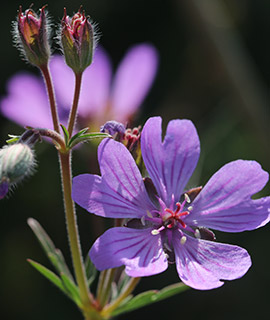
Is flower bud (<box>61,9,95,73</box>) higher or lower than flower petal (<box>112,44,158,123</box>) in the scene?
higher

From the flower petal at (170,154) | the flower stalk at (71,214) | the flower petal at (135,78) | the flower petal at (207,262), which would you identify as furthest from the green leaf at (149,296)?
the flower petal at (135,78)

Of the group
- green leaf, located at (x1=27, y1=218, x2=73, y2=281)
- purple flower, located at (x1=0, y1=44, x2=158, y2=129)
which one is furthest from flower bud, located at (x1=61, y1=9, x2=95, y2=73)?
purple flower, located at (x1=0, y1=44, x2=158, y2=129)

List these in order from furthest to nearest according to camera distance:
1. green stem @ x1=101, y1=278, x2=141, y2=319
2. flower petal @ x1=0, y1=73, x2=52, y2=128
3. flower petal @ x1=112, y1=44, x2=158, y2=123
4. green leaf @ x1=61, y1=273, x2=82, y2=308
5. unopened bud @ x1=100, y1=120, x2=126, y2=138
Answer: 1. flower petal @ x1=112, y1=44, x2=158, y2=123
2. flower petal @ x1=0, y1=73, x2=52, y2=128
3. green stem @ x1=101, y1=278, x2=141, y2=319
4. green leaf @ x1=61, y1=273, x2=82, y2=308
5. unopened bud @ x1=100, y1=120, x2=126, y2=138

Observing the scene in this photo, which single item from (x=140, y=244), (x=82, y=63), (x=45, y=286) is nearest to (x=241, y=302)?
(x=45, y=286)

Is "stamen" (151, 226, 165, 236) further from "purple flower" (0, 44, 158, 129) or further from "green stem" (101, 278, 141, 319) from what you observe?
"purple flower" (0, 44, 158, 129)

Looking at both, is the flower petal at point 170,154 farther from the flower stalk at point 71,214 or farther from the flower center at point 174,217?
the flower stalk at point 71,214

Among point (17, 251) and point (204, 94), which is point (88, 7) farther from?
point (17, 251)

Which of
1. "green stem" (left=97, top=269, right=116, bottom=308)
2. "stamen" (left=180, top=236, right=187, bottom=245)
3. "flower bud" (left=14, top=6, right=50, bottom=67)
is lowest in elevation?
"green stem" (left=97, top=269, right=116, bottom=308)
